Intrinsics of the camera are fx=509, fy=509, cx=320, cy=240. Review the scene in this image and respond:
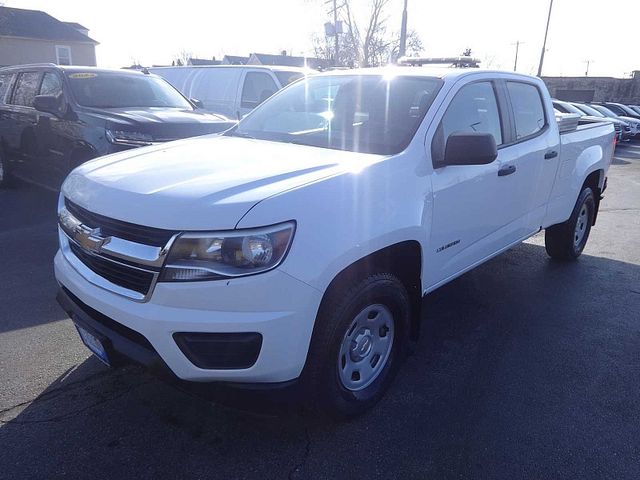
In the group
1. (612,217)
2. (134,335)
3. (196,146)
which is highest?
(196,146)

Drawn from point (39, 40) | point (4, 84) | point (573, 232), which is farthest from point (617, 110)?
point (39, 40)

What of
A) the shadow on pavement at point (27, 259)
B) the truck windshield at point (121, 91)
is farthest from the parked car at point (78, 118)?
the shadow on pavement at point (27, 259)

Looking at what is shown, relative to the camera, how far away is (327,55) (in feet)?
122

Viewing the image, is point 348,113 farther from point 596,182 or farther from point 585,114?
point 585,114

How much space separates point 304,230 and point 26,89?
7245 mm

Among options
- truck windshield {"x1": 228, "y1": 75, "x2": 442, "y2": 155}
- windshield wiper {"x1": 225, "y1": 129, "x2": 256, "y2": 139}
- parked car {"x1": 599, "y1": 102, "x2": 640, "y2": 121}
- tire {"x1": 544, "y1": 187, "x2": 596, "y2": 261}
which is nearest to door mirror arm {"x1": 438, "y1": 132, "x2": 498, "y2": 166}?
truck windshield {"x1": 228, "y1": 75, "x2": 442, "y2": 155}

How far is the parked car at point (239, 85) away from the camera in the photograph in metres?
10.1

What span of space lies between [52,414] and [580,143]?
195 inches

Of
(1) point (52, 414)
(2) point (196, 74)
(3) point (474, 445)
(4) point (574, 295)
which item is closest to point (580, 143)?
(4) point (574, 295)

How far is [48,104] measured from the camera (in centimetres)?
638

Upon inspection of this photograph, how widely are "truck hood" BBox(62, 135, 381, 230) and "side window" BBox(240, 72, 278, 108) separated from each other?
23.5 ft

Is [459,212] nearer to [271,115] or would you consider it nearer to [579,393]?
[579,393]

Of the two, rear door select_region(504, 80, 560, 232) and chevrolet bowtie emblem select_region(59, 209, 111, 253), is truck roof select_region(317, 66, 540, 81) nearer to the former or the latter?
rear door select_region(504, 80, 560, 232)

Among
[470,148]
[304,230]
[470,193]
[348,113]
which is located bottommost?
[470,193]
